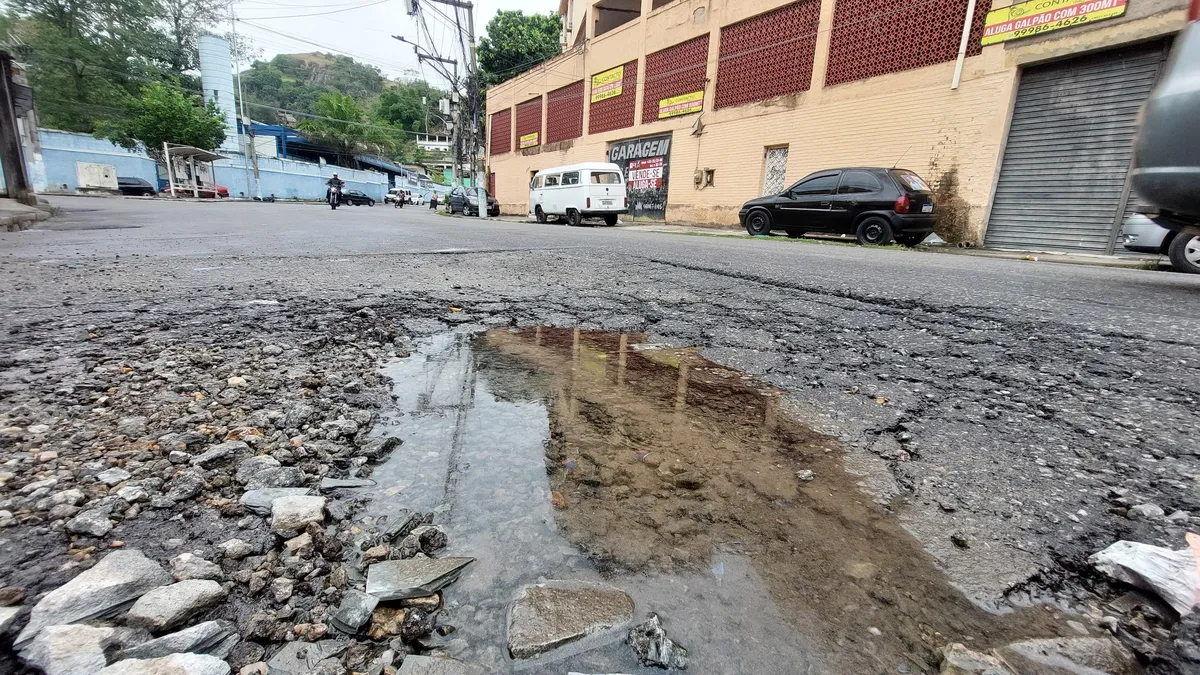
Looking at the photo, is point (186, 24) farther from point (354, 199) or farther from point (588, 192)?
point (588, 192)

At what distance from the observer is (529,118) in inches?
946

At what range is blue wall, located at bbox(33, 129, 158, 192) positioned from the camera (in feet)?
89.7

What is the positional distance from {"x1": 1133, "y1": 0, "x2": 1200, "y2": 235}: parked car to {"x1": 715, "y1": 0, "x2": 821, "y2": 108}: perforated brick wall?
11.0 m

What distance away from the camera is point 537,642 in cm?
84

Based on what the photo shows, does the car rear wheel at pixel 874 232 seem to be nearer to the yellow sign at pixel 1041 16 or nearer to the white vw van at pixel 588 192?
the yellow sign at pixel 1041 16

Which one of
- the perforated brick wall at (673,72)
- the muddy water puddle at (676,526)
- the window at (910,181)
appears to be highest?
the perforated brick wall at (673,72)

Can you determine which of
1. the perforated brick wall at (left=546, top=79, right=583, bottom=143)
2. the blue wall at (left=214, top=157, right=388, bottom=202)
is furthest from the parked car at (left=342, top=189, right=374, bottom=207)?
the perforated brick wall at (left=546, top=79, right=583, bottom=143)

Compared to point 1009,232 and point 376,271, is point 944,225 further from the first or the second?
point 376,271

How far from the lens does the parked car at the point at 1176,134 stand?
2527 millimetres

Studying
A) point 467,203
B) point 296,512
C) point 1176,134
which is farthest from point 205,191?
point 1176,134

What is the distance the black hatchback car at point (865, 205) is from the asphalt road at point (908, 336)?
134 inches

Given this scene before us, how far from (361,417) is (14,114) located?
53.0 ft

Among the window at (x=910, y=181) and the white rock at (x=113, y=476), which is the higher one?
the window at (x=910, y=181)

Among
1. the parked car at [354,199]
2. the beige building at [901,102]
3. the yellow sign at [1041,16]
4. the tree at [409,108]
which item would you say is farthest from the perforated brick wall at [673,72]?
the tree at [409,108]
